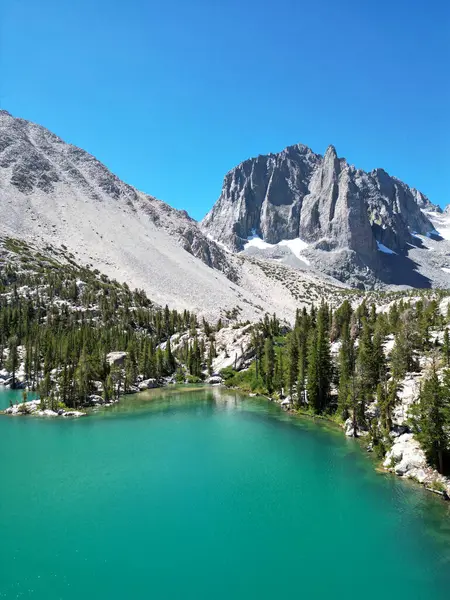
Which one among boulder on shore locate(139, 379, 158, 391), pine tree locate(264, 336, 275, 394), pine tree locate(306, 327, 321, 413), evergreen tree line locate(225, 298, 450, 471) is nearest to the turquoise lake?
evergreen tree line locate(225, 298, 450, 471)

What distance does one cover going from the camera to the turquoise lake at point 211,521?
70.2ft

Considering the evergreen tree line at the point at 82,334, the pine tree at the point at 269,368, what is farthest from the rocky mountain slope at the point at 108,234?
the pine tree at the point at 269,368

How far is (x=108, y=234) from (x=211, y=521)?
501 ft

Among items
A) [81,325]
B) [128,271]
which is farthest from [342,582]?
[128,271]

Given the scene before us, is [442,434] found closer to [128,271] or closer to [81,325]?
[81,325]

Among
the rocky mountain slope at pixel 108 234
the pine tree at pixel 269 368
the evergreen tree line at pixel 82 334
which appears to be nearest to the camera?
the evergreen tree line at pixel 82 334

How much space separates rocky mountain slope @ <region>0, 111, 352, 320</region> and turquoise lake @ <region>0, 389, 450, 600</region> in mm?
92641

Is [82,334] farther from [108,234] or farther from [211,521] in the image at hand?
[108,234]

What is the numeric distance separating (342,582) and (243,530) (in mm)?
6919

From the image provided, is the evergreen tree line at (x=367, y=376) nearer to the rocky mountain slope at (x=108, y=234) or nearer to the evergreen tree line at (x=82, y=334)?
the evergreen tree line at (x=82, y=334)

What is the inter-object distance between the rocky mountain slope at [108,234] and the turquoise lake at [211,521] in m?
92.6

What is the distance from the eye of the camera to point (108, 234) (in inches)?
6594

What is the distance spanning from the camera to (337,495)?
3241 centimetres

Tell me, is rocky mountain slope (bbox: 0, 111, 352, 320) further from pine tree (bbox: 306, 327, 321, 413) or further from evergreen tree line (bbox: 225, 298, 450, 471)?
pine tree (bbox: 306, 327, 321, 413)
